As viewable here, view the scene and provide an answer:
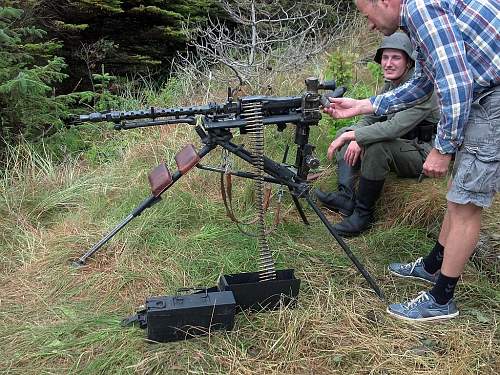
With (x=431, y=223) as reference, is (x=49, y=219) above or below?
below

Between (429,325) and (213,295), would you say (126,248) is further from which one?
(429,325)

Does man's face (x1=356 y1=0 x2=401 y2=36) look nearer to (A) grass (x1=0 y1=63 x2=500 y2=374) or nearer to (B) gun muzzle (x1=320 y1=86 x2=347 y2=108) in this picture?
(B) gun muzzle (x1=320 y1=86 x2=347 y2=108)

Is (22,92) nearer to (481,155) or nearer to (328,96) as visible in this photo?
(328,96)

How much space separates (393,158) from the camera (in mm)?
4012

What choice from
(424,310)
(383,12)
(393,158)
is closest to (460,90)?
(383,12)

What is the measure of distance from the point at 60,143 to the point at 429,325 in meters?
4.84

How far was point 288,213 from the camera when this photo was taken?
13.9 ft

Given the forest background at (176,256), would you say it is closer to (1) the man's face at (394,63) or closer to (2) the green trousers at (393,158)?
(2) the green trousers at (393,158)

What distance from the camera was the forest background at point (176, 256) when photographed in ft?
8.88

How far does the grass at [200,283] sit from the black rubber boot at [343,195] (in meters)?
0.28

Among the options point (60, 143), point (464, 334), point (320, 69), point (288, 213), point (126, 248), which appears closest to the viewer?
point (464, 334)

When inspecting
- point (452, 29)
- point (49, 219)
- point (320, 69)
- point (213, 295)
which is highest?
point (452, 29)

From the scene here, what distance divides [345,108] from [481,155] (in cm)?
83

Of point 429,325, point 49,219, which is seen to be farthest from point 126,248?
point 429,325
